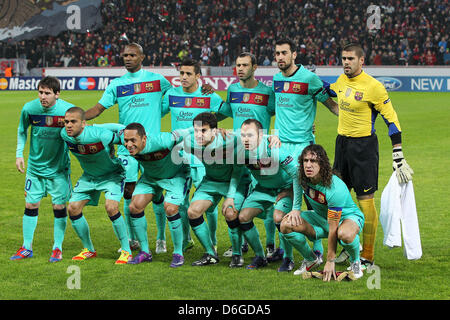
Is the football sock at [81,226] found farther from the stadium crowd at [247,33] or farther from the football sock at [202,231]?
the stadium crowd at [247,33]

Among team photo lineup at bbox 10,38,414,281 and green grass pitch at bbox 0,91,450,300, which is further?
team photo lineup at bbox 10,38,414,281

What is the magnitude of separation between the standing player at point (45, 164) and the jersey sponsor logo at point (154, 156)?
3.41 feet

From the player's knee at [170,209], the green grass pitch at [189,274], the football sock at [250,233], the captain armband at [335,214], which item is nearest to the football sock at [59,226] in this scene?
the green grass pitch at [189,274]

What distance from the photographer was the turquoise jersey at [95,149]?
23.1 feet

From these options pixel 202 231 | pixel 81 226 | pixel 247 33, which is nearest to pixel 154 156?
pixel 202 231

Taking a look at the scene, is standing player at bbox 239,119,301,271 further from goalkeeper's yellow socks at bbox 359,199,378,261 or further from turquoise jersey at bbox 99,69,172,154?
turquoise jersey at bbox 99,69,172,154

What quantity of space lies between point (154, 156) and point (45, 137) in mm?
1354

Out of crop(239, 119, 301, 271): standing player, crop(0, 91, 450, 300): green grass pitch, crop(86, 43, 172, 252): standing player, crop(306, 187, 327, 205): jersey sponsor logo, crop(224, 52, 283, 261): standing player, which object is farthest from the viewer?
crop(86, 43, 172, 252): standing player

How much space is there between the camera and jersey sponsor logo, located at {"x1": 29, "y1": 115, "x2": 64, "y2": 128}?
7320 millimetres

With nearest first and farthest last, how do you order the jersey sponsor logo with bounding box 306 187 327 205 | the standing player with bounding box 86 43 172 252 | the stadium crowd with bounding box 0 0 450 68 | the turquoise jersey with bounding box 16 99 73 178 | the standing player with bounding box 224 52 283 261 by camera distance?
1. the jersey sponsor logo with bounding box 306 187 327 205
2. the turquoise jersey with bounding box 16 99 73 178
3. the standing player with bounding box 224 52 283 261
4. the standing player with bounding box 86 43 172 252
5. the stadium crowd with bounding box 0 0 450 68

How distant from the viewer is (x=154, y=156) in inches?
279

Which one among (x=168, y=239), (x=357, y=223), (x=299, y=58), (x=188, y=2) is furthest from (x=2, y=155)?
(x=188, y=2)

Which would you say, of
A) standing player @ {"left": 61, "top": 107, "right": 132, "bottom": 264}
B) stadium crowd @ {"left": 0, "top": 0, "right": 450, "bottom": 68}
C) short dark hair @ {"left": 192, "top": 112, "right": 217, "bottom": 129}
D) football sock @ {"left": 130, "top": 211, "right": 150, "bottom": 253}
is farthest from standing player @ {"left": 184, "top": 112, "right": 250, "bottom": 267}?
stadium crowd @ {"left": 0, "top": 0, "right": 450, "bottom": 68}

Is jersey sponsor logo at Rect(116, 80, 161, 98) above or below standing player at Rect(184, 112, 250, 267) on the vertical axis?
above
